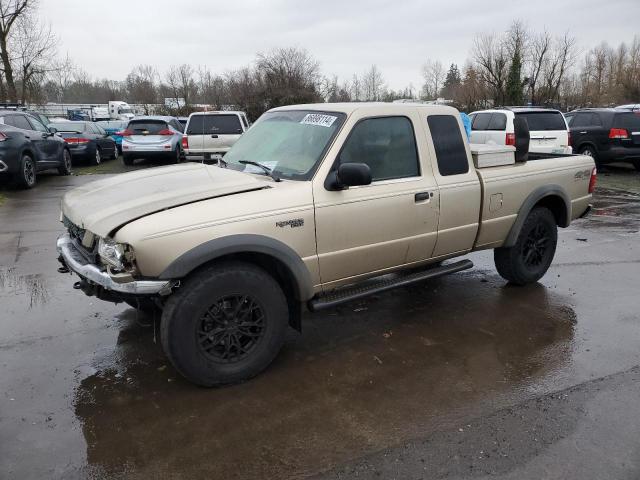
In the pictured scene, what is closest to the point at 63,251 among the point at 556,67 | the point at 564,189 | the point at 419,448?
the point at 419,448

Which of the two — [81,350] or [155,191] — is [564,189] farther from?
[81,350]

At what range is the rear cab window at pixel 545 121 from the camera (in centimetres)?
1273

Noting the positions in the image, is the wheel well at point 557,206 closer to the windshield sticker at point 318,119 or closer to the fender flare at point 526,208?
the fender flare at point 526,208

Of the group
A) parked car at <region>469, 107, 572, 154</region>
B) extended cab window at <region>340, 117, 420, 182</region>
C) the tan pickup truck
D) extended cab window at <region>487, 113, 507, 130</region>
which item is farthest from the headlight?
extended cab window at <region>487, 113, 507, 130</region>

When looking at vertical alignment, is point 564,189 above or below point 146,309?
above

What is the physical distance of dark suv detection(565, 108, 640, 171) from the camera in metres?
13.5

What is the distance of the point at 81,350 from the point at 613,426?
150 inches

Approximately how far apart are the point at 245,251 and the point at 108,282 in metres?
0.88

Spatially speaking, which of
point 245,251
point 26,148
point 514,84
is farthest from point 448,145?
point 514,84

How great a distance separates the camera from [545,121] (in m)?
12.8

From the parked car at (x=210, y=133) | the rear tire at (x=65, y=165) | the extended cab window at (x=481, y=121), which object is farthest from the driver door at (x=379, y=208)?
the rear tire at (x=65, y=165)

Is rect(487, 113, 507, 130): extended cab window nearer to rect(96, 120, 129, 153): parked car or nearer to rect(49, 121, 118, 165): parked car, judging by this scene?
rect(49, 121, 118, 165): parked car

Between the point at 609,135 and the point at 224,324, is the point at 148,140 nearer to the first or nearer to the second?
the point at 609,135

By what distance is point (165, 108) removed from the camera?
142ft
